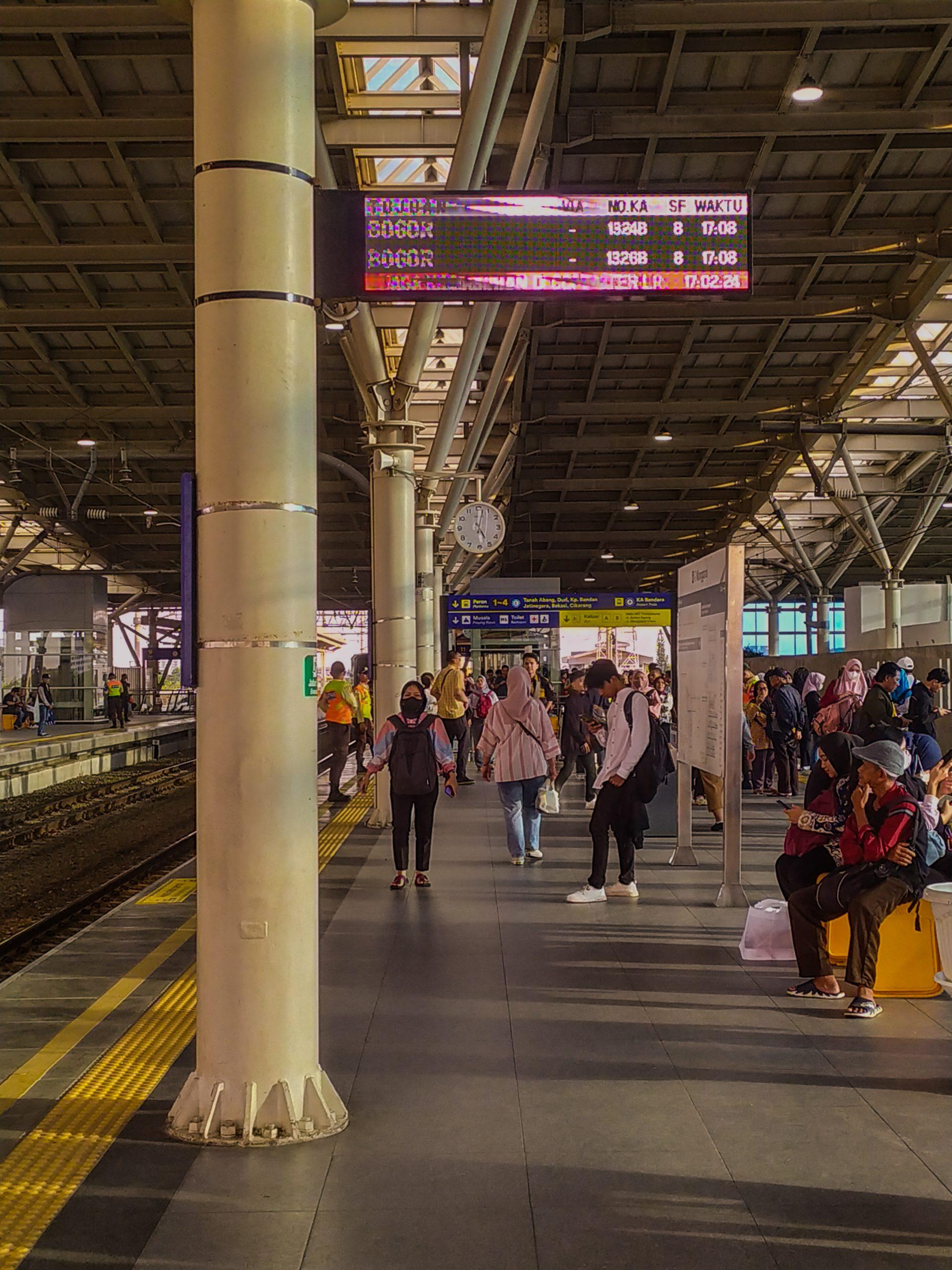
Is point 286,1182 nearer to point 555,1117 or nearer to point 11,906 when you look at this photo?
point 555,1117

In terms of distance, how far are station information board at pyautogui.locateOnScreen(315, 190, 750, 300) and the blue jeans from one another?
18.7 feet

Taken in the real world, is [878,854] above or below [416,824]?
above

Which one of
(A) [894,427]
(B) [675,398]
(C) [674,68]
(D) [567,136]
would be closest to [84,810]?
(D) [567,136]

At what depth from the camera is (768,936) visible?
6.94 m

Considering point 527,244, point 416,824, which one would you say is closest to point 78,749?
point 416,824

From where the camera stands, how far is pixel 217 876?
4484 mm

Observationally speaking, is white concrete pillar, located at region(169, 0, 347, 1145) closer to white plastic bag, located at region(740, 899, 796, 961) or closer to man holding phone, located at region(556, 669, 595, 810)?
white plastic bag, located at region(740, 899, 796, 961)

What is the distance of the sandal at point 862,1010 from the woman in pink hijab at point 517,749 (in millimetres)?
4608

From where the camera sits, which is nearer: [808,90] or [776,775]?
[808,90]

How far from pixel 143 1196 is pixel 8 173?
14003 mm

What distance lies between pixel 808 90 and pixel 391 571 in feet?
21.3

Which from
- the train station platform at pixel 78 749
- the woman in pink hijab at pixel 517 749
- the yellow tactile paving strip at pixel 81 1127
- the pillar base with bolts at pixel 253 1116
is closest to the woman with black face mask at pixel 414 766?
the woman in pink hijab at pixel 517 749

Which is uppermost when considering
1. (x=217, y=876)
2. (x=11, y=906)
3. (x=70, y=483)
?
(x=70, y=483)

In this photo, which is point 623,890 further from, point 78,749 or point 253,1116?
point 78,749
